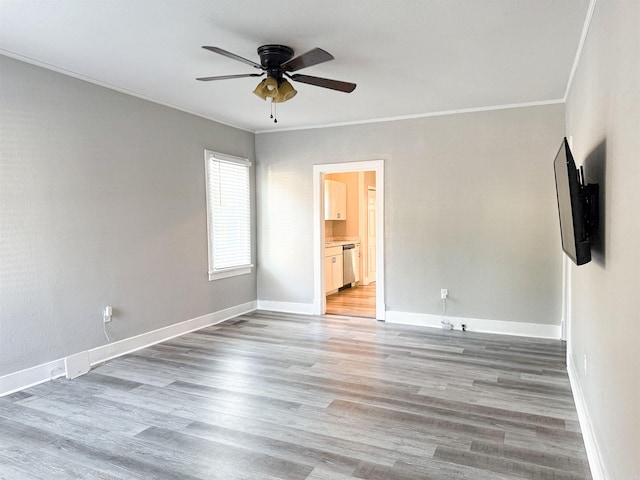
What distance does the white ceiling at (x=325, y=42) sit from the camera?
8.68 feet

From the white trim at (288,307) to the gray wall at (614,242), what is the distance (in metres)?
3.86

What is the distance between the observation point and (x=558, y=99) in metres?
4.69

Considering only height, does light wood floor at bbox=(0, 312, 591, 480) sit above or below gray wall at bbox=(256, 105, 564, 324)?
below

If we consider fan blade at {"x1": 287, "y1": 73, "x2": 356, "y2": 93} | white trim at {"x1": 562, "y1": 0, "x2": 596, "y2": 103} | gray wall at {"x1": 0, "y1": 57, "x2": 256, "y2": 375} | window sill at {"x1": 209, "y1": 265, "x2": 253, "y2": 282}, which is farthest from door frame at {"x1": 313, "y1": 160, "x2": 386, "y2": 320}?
fan blade at {"x1": 287, "y1": 73, "x2": 356, "y2": 93}

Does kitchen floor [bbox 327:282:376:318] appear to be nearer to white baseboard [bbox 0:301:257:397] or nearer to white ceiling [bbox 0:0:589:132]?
white baseboard [bbox 0:301:257:397]

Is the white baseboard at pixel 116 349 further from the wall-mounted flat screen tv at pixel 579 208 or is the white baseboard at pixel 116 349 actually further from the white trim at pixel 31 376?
the wall-mounted flat screen tv at pixel 579 208

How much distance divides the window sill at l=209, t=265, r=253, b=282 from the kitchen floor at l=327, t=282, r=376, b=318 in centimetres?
134

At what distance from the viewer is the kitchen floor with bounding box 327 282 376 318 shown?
632 cm

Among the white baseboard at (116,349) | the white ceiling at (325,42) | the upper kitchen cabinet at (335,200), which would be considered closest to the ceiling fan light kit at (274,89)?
the white ceiling at (325,42)

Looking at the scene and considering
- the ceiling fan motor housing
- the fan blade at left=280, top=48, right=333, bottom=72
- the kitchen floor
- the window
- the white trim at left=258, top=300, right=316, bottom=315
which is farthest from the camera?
the kitchen floor

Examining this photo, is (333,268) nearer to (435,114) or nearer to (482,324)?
(482,324)

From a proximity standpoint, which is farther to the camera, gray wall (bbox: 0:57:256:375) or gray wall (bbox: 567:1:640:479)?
gray wall (bbox: 0:57:256:375)

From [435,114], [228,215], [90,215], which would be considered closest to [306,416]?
[90,215]

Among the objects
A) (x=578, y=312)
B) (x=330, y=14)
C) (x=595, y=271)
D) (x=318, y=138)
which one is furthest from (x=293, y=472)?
(x=318, y=138)
